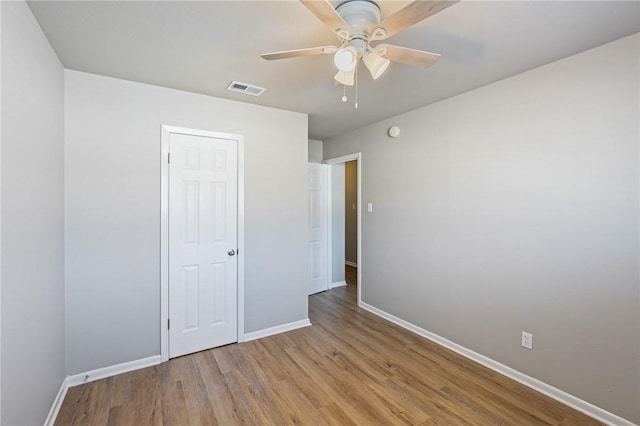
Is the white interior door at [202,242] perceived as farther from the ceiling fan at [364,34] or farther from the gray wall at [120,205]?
the ceiling fan at [364,34]

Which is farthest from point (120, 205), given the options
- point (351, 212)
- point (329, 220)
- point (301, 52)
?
point (351, 212)

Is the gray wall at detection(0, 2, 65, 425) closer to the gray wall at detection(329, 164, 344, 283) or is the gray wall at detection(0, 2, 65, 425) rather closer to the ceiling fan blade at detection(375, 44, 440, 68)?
the ceiling fan blade at detection(375, 44, 440, 68)

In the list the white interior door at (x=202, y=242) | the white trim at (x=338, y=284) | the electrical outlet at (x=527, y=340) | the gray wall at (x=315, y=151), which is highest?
the gray wall at (x=315, y=151)

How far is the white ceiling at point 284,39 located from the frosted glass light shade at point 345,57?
1.12ft

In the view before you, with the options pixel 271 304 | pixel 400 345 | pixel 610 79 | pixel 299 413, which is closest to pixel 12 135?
pixel 299 413

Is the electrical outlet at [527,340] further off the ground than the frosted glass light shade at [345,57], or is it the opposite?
the frosted glass light shade at [345,57]

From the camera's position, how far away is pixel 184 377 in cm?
239

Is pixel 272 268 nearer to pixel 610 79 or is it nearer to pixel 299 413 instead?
pixel 299 413

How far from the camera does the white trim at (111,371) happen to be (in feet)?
7.51

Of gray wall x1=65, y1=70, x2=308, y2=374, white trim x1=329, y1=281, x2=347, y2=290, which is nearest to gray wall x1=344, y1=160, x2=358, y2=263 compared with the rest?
white trim x1=329, y1=281, x2=347, y2=290

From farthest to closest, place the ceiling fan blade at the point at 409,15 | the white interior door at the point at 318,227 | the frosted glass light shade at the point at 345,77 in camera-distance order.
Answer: the white interior door at the point at 318,227 < the frosted glass light shade at the point at 345,77 < the ceiling fan blade at the point at 409,15

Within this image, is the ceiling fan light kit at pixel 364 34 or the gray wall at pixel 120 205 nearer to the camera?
the ceiling fan light kit at pixel 364 34

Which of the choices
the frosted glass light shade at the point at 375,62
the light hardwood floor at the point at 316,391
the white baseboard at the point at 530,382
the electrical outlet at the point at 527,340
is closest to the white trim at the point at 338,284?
the white baseboard at the point at 530,382

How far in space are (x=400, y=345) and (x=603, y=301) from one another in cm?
162
